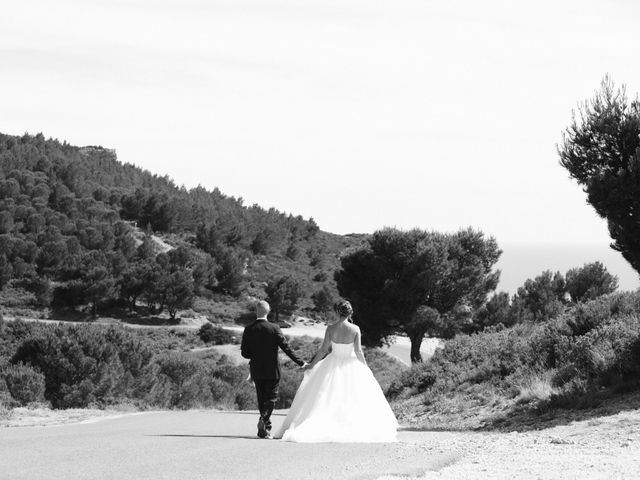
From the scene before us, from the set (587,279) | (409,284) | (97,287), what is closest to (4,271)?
(97,287)

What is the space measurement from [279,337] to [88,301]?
201ft

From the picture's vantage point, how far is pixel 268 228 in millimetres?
107938

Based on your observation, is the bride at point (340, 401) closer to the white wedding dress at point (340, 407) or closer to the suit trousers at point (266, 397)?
the white wedding dress at point (340, 407)

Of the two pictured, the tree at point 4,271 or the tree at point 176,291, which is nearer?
the tree at point 4,271

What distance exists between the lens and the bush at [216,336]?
61344mm

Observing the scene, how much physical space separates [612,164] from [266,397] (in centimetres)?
832

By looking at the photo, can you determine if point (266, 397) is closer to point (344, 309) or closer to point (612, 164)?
point (344, 309)

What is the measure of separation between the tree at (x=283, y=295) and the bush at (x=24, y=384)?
55.8m

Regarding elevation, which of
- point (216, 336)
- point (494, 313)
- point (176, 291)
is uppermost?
point (176, 291)

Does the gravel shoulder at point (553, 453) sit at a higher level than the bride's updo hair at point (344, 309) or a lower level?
lower

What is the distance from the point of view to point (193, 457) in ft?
32.4

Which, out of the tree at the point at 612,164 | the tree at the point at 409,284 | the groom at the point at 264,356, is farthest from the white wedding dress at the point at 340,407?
the tree at the point at 409,284

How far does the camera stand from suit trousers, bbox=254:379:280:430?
12398mm

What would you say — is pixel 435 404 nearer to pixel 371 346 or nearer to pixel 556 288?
pixel 371 346
